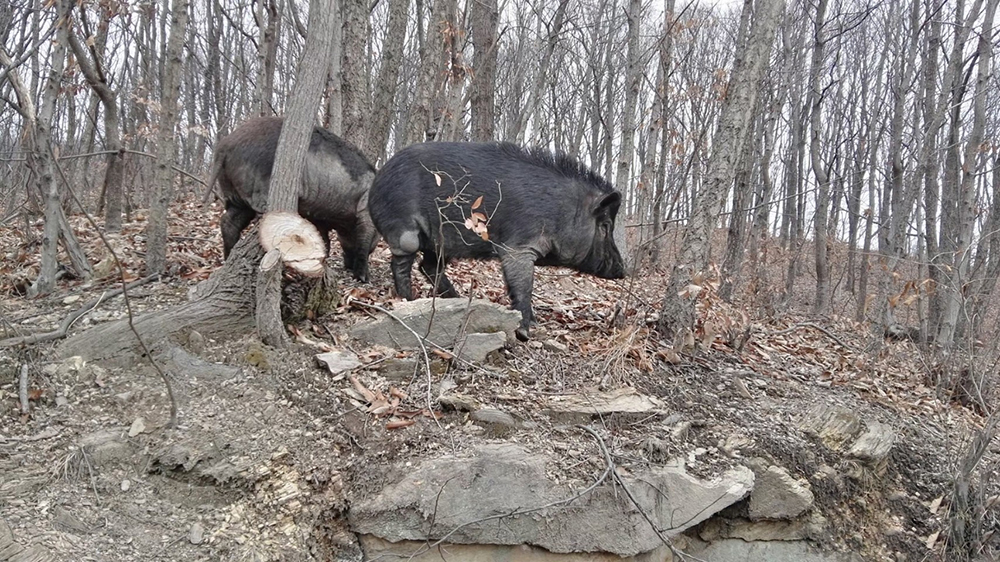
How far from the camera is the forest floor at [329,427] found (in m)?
3.71

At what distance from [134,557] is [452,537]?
5.48ft

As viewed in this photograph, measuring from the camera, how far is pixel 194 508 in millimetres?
3803

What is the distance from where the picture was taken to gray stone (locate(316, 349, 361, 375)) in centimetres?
468

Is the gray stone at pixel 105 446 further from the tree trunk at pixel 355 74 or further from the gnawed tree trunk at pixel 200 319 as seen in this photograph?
the tree trunk at pixel 355 74

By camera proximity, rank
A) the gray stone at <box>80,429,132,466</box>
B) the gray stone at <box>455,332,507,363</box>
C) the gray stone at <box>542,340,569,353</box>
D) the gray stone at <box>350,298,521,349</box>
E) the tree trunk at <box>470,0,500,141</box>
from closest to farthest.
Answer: the gray stone at <box>80,429,132,466</box> < the gray stone at <box>455,332,507,363</box> < the gray stone at <box>350,298,521,349</box> < the gray stone at <box>542,340,569,353</box> < the tree trunk at <box>470,0,500,141</box>

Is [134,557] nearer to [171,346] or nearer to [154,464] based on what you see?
[154,464]

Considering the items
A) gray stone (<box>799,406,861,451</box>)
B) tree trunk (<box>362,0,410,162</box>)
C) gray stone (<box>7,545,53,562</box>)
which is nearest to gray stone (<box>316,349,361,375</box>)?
gray stone (<box>7,545,53,562</box>)

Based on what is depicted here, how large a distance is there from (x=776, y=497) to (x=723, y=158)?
2702 mm

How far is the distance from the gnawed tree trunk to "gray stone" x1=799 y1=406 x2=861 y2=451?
4217 millimetres

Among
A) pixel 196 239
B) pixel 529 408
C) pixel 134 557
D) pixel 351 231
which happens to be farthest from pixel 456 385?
pixel 196 239

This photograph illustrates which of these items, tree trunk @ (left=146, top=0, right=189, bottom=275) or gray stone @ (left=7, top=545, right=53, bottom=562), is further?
tree trunk @ (left=146, top=0, right=189, bottom=275)

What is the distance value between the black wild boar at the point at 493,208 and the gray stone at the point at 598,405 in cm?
100

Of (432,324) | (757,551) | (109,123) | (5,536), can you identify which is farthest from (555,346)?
(109,123)

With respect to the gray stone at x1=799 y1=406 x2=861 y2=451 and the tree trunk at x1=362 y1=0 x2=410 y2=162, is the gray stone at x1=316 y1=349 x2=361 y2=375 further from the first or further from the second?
the tree trunk at x1=362 y1=0 x2=410 y2=162
